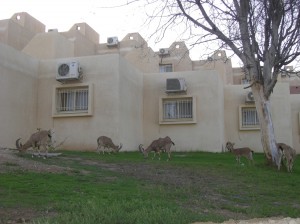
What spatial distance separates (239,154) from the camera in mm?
17406

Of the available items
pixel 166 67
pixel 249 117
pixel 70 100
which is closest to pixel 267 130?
pixel 70 100

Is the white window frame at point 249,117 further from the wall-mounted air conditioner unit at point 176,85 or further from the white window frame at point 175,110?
the wall-mounted air conditioner unit at point 176,85

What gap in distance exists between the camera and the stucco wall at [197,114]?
2545cm

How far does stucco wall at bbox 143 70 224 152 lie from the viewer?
83.5 feet

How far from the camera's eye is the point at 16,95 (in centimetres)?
2183

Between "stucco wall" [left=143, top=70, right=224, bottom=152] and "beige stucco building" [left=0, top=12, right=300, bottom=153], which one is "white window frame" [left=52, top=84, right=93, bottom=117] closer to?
"beige stucco building" [left=0, top=12, right=300, bottom=153]

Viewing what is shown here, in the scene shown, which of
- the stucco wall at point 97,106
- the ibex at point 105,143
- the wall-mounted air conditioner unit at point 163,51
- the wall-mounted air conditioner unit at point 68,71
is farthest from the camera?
the wall-mounted air conditioner unit at point 163,51

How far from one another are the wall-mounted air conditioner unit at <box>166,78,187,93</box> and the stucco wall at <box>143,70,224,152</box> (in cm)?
60

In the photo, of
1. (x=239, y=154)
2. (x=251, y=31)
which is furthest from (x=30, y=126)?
(x=251, y=31)

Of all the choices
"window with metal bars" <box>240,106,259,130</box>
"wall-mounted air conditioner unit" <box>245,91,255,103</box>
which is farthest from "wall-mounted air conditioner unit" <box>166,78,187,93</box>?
"window with metal bars" <box>240,106,259,130</box>

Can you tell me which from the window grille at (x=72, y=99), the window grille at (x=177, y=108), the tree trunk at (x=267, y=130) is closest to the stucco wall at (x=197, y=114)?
the window grille at (x=177, y=108)

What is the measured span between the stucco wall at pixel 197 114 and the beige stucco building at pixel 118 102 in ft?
0.19

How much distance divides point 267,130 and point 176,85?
10.6m

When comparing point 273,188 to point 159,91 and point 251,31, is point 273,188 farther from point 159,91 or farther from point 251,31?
point 159,91
